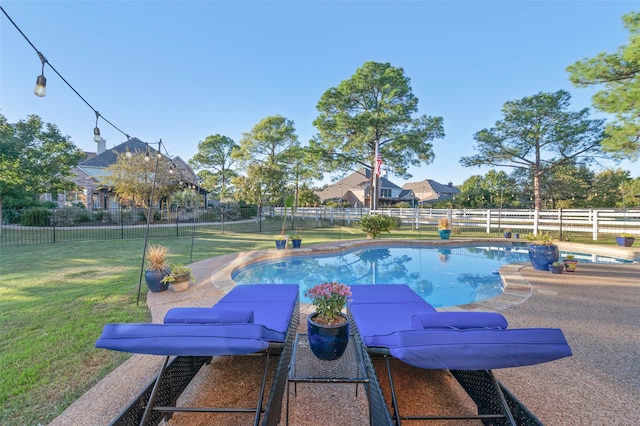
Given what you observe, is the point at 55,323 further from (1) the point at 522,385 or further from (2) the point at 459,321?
(1) the point at 522,385

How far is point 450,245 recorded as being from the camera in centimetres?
1180

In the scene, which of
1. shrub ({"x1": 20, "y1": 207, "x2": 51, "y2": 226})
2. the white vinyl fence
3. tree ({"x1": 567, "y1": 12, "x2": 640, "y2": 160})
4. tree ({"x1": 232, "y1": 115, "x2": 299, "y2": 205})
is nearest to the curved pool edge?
the white vinyl fence

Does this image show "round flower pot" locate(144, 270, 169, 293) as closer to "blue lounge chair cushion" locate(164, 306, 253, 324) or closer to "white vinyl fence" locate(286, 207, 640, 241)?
"blue lounge chair cushion" locate(164, 306, 253, 324)

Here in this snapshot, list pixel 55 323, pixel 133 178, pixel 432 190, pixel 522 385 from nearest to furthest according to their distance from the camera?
pixel 522 385
pixel 55 323
pixel 133 178
pixel 432 190

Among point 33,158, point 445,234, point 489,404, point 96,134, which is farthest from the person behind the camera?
point 33,158

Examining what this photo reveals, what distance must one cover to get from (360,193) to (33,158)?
101 ft

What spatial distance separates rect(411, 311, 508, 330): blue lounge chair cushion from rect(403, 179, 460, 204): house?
37.6 metres

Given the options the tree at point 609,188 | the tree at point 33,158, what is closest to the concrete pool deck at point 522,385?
the tree at point 33,158

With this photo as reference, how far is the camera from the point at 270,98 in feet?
80.4

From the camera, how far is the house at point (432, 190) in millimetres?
38875

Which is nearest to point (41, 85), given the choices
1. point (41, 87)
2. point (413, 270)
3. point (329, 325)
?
point (41, 87)

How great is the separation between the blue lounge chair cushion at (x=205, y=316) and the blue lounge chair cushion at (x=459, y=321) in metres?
1.32

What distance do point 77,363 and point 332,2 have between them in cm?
1227

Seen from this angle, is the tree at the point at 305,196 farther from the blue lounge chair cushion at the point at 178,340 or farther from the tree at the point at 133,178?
the blue lounge chair cushion at the point at 178,340
